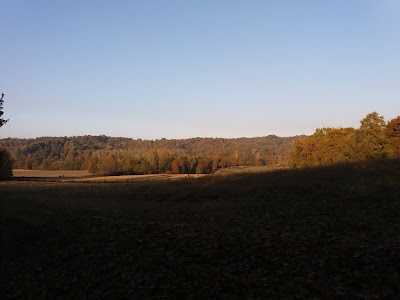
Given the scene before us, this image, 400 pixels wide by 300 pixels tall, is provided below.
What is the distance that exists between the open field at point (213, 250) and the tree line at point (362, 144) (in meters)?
39.1

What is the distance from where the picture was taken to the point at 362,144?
59906 mm

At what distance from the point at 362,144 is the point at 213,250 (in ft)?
184

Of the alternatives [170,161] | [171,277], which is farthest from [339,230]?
[170,161]

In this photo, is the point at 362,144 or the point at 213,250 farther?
the point at 362,144

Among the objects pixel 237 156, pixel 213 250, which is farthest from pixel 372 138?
pixel 237 156

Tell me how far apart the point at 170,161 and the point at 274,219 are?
11664 cm

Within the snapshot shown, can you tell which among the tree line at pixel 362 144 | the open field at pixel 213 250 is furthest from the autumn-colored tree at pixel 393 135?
the open field at pixel 213 250

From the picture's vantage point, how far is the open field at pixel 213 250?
8523 mm

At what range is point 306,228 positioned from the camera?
1312 centimetres

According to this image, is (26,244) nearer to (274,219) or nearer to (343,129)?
(274,219)

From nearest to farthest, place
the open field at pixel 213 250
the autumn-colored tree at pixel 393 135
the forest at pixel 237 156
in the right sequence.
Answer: the open field at pixel 213 250 < the autumn-colored tree at pixel 393 135 < the forest at pixel 237 156

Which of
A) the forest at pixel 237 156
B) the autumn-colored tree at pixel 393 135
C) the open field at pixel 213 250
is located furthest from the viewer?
the forest at pixel 237 156

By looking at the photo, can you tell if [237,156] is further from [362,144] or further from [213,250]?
[213,250]

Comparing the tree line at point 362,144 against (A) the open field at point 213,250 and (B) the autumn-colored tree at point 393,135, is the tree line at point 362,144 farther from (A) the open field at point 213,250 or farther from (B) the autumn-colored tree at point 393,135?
(A) the open field at point 213,250
